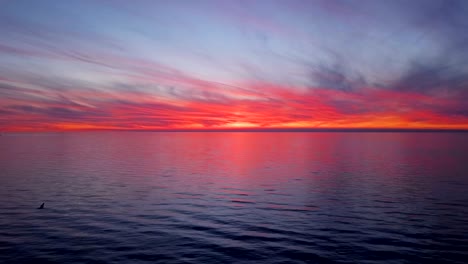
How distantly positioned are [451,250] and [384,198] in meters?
19.1

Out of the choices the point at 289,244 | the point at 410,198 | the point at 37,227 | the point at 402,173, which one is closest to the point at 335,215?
the point at 289,244

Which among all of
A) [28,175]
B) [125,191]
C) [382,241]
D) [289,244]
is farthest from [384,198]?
[28,175]

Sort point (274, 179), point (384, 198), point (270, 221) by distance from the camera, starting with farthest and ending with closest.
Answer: point (274, 179) < point (384, 198) < point (270, 221)

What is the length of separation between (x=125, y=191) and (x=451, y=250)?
4063 centimetres

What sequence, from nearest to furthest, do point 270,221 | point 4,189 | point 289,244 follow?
point 289,244, point 270,221, point 4,189

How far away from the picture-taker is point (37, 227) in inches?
1179

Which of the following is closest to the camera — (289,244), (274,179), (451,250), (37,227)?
(451,250)

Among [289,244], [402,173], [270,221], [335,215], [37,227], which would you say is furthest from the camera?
[402,173]

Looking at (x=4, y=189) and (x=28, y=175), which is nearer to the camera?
(x=4, y=189)

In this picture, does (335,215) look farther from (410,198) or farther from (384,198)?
(410,198)

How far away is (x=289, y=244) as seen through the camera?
25828mm

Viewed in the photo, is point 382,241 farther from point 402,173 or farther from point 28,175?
point 28,175

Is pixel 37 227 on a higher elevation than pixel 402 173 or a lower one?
lower

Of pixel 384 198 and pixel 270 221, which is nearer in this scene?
pixel 270 221
